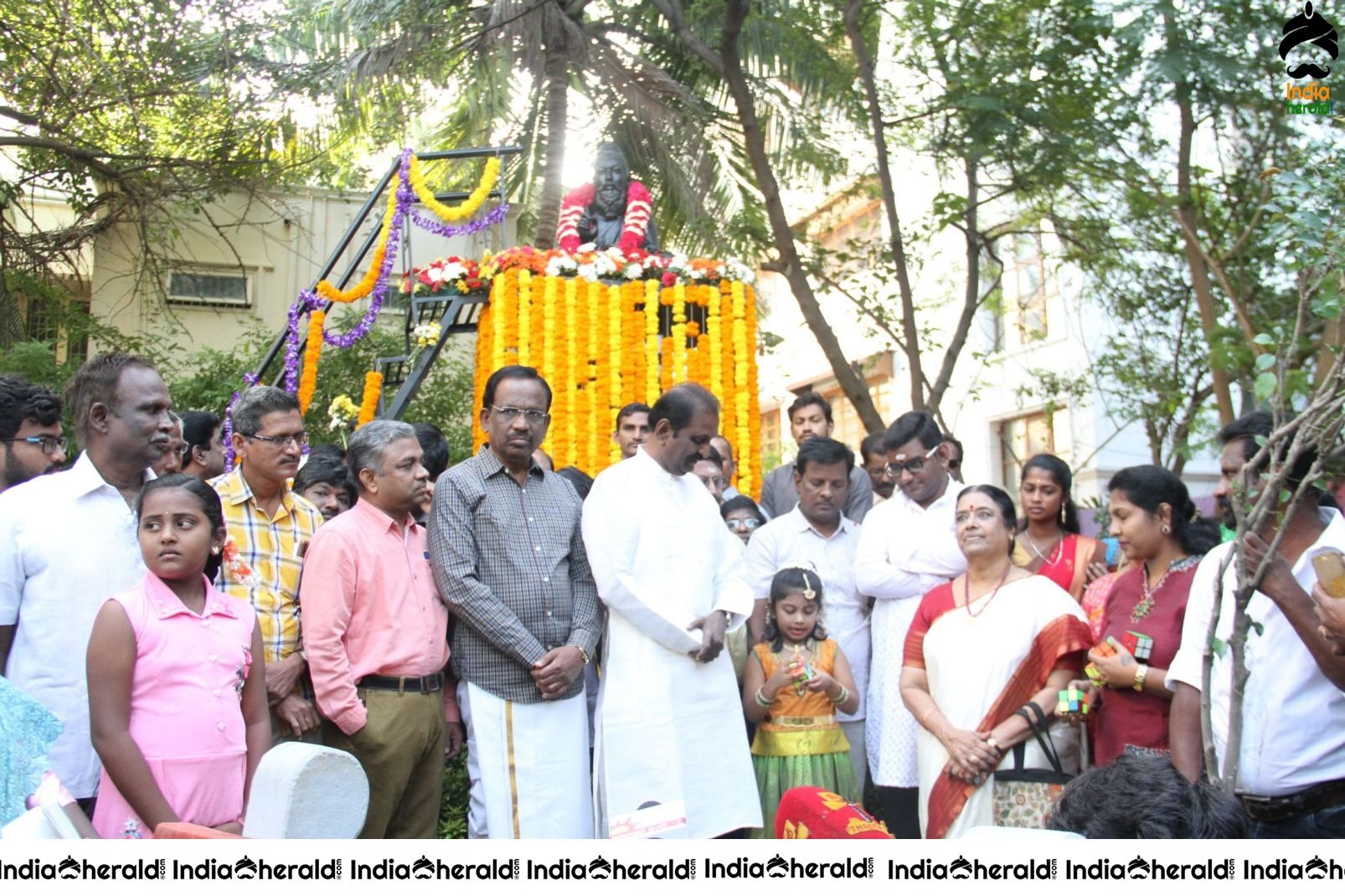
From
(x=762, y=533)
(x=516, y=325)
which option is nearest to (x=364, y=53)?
(x=516, y=325)

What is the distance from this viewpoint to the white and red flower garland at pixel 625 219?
9.79 meters

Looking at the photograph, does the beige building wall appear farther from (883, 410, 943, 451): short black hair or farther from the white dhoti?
the white dhoti

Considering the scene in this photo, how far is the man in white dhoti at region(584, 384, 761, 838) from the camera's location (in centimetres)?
424

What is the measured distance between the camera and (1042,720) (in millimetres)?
4184

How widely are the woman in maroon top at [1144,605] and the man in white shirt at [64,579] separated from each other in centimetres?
308

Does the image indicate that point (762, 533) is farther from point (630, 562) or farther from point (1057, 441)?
point (1057, 441)

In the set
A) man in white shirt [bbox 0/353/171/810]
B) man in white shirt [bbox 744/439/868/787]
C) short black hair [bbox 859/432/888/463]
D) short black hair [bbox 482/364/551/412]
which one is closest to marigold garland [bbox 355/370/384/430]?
short black hair [bbox 859/432/888/463]

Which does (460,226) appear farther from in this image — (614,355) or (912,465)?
(912,465)

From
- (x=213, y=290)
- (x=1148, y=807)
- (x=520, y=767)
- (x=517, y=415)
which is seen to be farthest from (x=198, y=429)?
(x=213, y=290)

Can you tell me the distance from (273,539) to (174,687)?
1.02 meters

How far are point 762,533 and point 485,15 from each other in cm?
916

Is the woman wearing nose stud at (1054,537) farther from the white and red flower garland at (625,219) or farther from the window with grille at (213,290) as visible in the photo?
the window with grille at (213,290)

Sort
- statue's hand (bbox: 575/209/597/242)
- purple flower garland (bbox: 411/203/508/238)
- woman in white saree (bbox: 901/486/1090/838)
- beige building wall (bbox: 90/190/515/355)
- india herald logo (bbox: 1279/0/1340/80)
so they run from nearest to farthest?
woman in white saree (bbox: 901/486/1090/838), india herald logo (bbox: 1279/0/1340/80), statue's hand (bbox: 575/209/597/242), purple flower garland (bbox: 411/203/508/238), beige building wall (bbox: 90/190/515/355)

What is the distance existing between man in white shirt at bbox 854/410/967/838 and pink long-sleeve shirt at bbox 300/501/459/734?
5.79 feet
